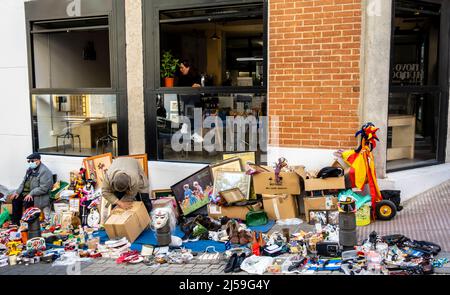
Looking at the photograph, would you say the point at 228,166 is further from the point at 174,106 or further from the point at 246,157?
the point at 174,106

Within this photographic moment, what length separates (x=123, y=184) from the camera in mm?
7656

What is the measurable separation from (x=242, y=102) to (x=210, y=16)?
1.76 metres

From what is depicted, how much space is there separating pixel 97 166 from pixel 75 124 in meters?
1.73

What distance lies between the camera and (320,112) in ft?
28.1

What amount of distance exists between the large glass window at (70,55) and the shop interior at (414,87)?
5.90 meters

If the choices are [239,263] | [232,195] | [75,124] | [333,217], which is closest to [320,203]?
[333,217]

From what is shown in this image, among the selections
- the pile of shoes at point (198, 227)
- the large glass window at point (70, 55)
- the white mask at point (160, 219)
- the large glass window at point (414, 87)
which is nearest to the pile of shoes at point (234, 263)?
the pile of shoes at point (198, 227)

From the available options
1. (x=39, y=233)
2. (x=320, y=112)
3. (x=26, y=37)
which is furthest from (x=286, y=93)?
(x=26, y=37)

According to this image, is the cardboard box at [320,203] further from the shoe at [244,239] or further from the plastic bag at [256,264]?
the plastic bag at [256,264]

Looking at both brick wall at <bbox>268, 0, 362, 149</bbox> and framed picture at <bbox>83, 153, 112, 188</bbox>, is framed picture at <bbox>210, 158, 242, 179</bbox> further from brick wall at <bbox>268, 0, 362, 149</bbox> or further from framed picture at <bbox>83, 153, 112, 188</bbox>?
framed picture at <bbox>83, 153, 112, 188</bbox>

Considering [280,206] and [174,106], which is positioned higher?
[174,106]

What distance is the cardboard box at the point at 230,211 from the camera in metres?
8.19

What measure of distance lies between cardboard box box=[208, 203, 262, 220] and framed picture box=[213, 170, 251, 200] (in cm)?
32

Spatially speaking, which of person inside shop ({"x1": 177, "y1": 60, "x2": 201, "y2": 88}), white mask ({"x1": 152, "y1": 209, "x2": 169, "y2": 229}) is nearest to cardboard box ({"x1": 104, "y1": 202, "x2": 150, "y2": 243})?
white mask ({"x1": 152, "y1": 209, "x2": 169, "y2": 229})
